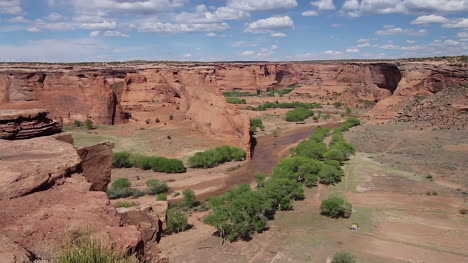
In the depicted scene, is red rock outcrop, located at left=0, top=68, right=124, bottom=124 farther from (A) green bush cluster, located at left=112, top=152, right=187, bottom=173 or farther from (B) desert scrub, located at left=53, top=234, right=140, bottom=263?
(B) desert scrub, located at left=53, top=234, right=140, bottom=263

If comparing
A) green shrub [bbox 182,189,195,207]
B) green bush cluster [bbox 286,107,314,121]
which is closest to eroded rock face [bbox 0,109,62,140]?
green shrub [bbox 182,189,195,207]

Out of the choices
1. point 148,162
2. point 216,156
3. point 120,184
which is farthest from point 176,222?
point 216,156

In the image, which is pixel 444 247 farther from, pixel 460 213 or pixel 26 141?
pixel 26 141

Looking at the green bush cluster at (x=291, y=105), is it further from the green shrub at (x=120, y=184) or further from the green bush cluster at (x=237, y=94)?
the green shrub at (x=120, y=184)

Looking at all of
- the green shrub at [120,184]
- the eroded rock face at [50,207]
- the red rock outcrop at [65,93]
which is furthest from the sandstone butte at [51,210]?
the red rock outcrop at [65,93]

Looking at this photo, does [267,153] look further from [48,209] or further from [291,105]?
[291,105]
